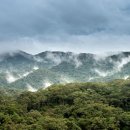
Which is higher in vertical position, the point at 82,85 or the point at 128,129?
the point at 82,85

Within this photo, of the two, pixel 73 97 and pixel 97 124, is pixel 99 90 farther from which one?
pixel 97 124

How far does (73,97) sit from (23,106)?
1585cm

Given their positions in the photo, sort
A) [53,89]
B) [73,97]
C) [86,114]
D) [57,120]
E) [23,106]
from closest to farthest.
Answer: [57,120], [86,114], [23,106], [73,97], [53,89]

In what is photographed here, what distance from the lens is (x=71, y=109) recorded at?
96.6 m

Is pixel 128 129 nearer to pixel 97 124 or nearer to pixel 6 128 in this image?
pixel 97 124

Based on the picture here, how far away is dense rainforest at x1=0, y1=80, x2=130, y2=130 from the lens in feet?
272

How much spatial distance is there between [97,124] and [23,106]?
25.1 m

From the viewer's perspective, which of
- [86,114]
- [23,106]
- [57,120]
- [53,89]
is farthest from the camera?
[53,89]

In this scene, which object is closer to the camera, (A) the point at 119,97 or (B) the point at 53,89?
(A) the point at 119,97

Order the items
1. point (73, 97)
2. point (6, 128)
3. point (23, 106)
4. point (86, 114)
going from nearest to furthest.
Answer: point (6, 128), point (86, 114), point (23, 106), point (73, 97)

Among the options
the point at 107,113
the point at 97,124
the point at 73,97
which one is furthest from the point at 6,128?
the point at 73,97

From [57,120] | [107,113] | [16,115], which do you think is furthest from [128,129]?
[16,115]

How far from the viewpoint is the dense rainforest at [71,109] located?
82875 mm

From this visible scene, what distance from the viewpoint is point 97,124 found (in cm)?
8369
